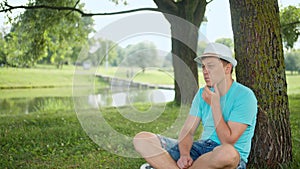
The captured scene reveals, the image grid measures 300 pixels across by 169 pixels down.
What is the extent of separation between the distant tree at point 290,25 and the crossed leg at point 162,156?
9.19 metres

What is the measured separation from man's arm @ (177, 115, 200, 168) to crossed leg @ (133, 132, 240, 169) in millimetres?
62

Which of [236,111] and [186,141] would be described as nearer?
[236,111]

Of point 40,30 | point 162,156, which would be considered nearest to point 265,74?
point 162,156

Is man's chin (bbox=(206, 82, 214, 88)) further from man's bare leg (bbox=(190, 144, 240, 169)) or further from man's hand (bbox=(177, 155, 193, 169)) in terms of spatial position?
man's hand (bbox=(177, 155, 193, 169))

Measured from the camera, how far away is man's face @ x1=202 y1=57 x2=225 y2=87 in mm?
3076

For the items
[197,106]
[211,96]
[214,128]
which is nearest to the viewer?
[211,96]

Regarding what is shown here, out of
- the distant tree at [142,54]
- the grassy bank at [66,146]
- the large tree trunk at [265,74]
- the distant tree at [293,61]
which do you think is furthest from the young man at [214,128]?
the distant tree at [293,61]

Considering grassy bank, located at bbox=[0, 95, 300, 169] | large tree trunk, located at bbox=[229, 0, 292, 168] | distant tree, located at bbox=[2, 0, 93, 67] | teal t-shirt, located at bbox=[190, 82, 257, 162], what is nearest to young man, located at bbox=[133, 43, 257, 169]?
teal t-shirt, located at bbox=[190, 82, 257, 162]

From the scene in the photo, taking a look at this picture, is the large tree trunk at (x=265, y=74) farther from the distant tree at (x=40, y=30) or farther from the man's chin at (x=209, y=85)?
the distant tree at (x=40, y=30)

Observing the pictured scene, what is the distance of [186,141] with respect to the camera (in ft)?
10.7

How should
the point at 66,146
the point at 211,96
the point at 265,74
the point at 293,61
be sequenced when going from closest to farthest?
the point at 211,96 < the point at 265,74 < the point at 66,146 < the point at 293,61

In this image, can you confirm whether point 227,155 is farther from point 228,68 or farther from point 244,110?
point 228,68

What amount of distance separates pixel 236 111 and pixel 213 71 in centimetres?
35

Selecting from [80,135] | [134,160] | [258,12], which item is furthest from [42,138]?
[258,12]
